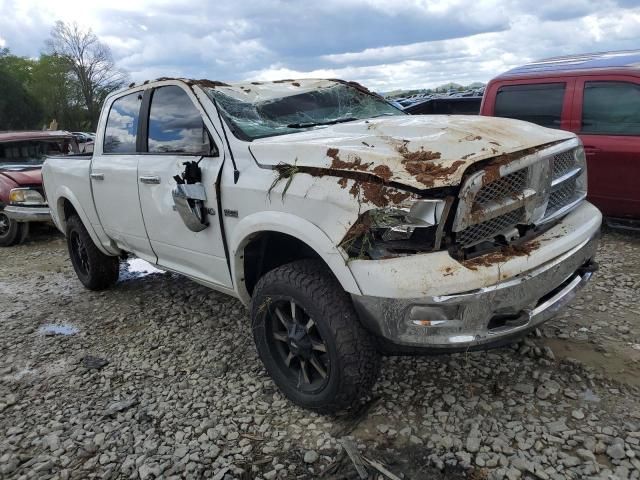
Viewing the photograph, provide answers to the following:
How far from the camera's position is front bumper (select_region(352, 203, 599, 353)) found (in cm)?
233

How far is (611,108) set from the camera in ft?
17.5

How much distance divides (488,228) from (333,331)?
89cm

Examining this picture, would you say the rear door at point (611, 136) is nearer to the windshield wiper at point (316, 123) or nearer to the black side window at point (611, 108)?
the black side window at point (611, 108)

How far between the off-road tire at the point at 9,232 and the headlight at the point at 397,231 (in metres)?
7.25

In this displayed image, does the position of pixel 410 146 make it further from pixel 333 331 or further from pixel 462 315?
pixel 333 331

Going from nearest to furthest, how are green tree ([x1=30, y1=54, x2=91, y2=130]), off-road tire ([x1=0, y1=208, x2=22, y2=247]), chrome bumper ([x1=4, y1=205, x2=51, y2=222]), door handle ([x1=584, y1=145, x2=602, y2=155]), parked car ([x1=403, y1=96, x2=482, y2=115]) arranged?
door handle ([x1=584, y1=145, x2=602, y2=155]), chrome bumper ([x1=4, y1=205, x2=51, y2=222]), off-road tire ([x1=0, y1=208, x2=22, y2=247]), parked car ([x1=403, y1=96, x2=482, y2=115]), green tree ([x1=30, y1=54, x2=91, y2=130])

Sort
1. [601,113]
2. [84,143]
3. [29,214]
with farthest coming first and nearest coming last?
[84,143] → [29,214] → [601,113]

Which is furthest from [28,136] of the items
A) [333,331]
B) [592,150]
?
[592,150]

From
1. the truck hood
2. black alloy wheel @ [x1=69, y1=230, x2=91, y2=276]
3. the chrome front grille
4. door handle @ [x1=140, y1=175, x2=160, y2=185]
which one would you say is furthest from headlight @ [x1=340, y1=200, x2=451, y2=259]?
the truck hood

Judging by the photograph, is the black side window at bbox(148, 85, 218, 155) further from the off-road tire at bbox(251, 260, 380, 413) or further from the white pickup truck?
the off-road tire at bbox(251, 260, 380, 413)

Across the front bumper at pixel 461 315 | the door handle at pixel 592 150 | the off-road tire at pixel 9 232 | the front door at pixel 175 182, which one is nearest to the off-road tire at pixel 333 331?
the front bumper at pixel 461 315

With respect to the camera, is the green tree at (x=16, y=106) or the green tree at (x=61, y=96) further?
the green tree at (x=61, y=96)

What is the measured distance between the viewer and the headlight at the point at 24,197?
7695 mm

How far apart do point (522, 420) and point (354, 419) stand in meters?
0.87
